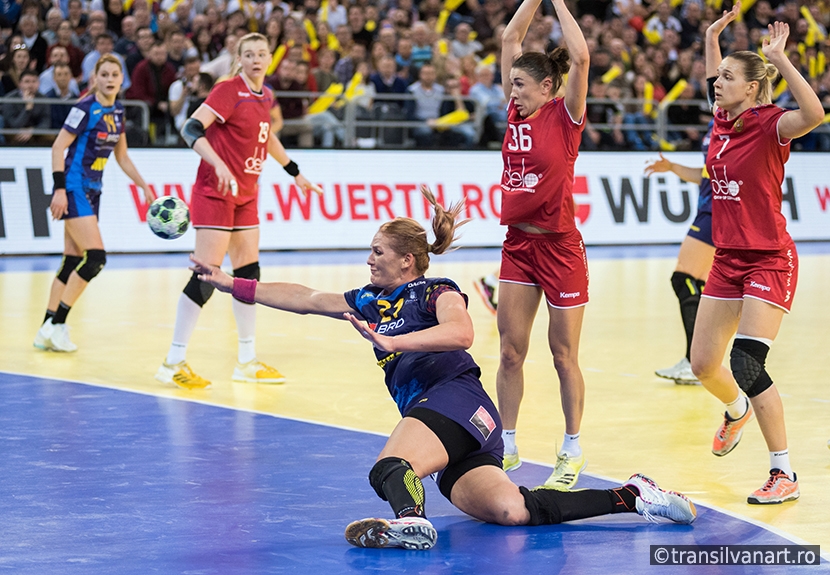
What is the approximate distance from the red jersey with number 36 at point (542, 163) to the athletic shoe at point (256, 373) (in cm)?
296

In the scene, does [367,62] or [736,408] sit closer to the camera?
[736,408]

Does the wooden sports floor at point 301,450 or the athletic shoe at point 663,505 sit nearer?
the wooden sports floor at point 301,450

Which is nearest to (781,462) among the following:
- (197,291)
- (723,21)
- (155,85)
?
(723,21)

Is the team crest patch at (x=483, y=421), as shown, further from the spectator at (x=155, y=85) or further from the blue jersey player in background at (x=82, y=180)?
the spectator at (x=155, y=85)

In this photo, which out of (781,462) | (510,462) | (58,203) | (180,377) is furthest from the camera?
(58,203)

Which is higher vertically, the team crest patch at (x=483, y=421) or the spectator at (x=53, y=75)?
the spectator at (x=53, y=75)

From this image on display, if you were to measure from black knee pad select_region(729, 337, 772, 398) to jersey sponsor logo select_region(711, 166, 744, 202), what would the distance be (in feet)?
2.33

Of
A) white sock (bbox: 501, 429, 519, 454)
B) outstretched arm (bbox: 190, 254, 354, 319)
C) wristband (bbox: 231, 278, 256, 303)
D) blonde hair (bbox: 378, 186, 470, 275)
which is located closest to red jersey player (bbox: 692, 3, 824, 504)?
white sock (bbox: 501, 429, 519, 454)

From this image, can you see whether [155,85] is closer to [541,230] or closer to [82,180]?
[82,180]

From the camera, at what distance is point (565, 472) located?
5562 millimetres

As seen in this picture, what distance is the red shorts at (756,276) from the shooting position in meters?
5.52

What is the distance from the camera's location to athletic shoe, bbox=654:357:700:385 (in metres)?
8.23

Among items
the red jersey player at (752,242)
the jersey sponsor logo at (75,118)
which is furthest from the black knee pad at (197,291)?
the red jersey player at (752,242)

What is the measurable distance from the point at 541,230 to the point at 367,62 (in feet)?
42.3
